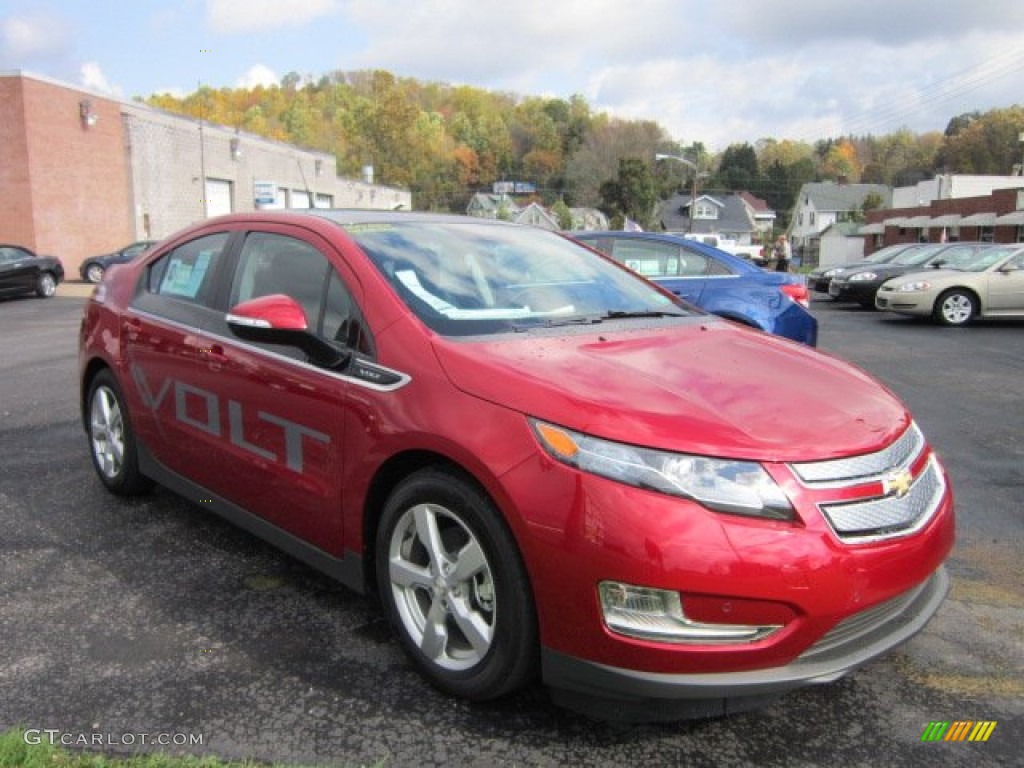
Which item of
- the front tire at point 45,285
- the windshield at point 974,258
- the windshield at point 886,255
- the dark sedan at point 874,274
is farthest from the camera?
the front tire at point 45,285

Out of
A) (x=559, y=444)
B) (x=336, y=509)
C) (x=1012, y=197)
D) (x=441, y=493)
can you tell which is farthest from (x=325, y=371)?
(x=1012, y=197)

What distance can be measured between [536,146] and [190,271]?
349ft

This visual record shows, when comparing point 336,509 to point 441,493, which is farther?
point 336,509

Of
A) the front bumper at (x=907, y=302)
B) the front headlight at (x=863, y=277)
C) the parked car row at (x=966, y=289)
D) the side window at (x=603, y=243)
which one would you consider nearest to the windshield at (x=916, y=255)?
the front headlight at (x=863, y=277)

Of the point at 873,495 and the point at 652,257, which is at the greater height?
the point at 652,257

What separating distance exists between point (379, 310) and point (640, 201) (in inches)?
2939

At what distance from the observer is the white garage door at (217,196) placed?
37.4 metres

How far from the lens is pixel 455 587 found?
2623mm

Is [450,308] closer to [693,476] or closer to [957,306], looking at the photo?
[693,476]

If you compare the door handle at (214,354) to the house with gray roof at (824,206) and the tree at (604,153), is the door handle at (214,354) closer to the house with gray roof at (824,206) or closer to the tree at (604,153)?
the house with gray roof at (824,206)

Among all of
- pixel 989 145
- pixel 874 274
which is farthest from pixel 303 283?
pixel 989 145

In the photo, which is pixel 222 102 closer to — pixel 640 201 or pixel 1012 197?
pixel 640 201

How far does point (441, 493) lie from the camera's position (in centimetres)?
258

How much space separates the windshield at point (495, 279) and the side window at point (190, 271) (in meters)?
0.88
